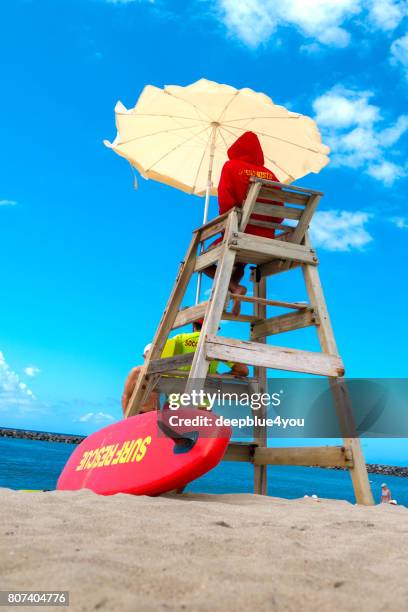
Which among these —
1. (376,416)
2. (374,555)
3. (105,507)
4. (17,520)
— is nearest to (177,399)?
(376,416)

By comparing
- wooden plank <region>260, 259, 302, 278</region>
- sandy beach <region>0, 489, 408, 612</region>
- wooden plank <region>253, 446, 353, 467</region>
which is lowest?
sandy beach <region>0, 489, 408, 612</region>

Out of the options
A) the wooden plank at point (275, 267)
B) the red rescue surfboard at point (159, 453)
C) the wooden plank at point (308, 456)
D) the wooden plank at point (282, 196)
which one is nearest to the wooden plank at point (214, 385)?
the wooden plank at point (308, 456)

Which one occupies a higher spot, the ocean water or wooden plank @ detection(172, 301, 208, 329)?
the ocean water

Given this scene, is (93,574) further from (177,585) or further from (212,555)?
(212,555)

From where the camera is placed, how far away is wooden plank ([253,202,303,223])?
402cm

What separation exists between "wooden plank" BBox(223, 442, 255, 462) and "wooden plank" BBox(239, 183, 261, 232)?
1879 millimetres

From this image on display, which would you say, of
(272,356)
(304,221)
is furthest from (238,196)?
(272,356)

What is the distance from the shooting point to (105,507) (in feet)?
7.71

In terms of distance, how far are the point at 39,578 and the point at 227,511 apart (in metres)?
1.36

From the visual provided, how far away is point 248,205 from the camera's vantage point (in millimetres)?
3914

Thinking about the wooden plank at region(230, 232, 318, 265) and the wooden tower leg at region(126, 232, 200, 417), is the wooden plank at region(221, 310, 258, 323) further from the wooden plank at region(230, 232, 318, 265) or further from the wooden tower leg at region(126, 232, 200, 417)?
the wooden plank at region(230, 232, 318, 265)

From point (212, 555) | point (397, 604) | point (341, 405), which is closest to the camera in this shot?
point (397, 604)

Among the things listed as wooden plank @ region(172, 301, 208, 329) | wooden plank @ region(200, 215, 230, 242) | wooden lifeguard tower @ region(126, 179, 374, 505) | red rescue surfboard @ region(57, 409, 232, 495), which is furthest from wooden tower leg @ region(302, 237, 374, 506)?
red rescue surfboard @ region(57, 409, 232, 495)

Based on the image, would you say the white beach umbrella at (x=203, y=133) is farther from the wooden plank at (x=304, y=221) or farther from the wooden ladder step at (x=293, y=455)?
the wooden ladder step at (x=293, y=455)
